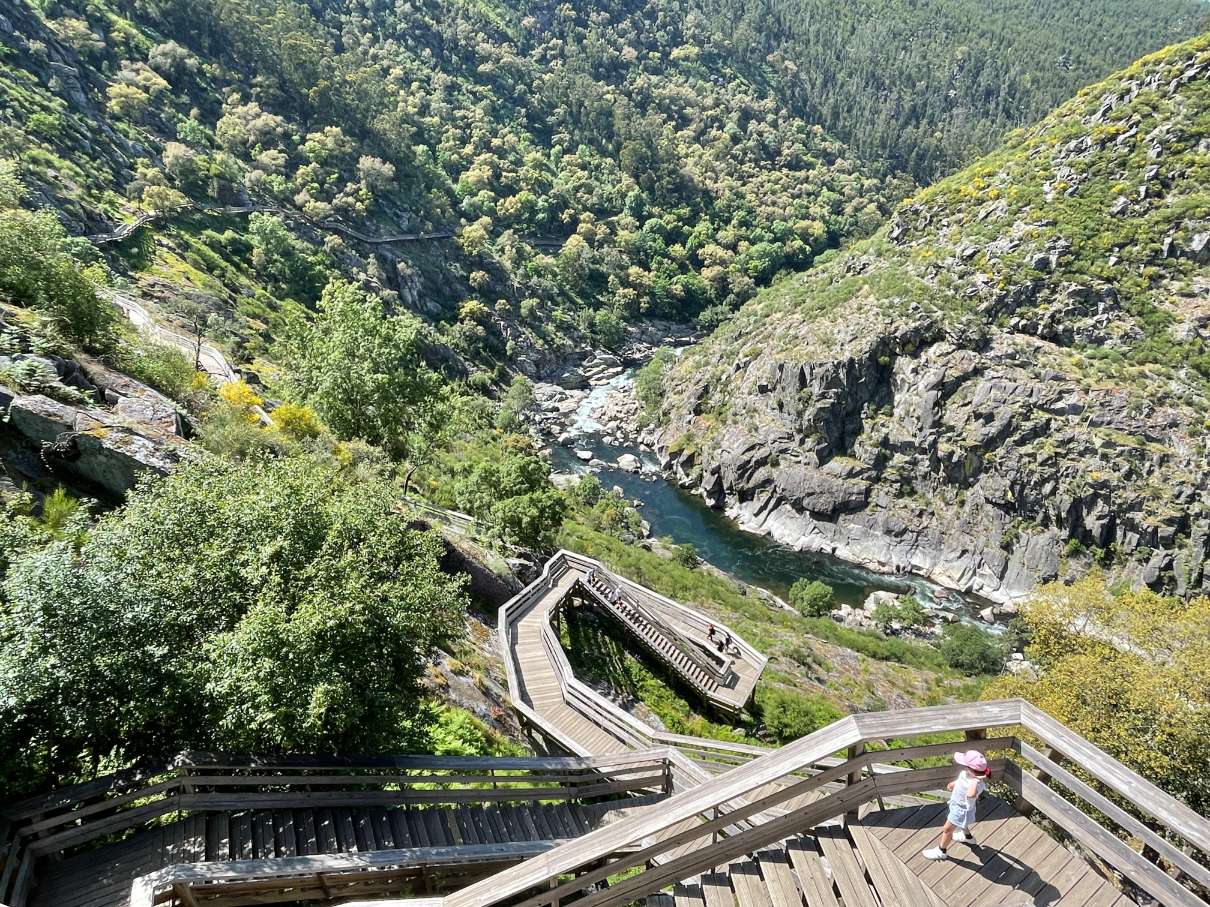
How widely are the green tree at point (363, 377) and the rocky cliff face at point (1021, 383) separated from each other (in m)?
40.5

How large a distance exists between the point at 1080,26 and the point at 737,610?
25972cm

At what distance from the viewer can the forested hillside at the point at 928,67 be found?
154500mm

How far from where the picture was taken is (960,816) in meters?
5.16

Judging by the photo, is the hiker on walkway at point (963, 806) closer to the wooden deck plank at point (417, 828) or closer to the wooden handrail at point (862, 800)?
the wooden handrail at point (862, 800)

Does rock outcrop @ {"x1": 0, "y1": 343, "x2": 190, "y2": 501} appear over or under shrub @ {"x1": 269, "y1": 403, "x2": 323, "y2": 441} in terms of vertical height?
over

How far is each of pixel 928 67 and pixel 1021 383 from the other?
17329 cm

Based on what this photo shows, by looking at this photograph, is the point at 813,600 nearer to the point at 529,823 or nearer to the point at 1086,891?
the point at 529,823

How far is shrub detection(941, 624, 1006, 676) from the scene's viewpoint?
3647cm

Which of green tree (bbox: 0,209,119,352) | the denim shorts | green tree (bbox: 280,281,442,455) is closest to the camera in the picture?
the denim shorts

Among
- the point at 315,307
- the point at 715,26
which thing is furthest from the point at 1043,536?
the point at 715,26

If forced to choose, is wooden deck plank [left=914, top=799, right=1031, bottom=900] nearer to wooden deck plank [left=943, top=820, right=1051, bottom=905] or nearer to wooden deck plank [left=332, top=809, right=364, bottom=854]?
wooden deck plank [left=943, top=820, right=1051, bottom=905]

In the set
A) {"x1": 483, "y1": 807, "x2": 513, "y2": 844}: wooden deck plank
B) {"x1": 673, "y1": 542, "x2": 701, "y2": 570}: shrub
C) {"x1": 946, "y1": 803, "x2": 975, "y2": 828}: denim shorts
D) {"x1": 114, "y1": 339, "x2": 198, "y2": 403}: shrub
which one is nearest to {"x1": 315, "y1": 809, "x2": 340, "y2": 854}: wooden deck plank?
{"x1": 483, "y1": 807, "x2": 513, "y2": 844}: wooden deck plank

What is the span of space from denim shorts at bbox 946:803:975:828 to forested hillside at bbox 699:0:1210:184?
17397cm

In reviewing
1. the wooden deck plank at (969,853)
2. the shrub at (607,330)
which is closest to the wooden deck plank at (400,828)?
the wooden deck plank at (969,853)
